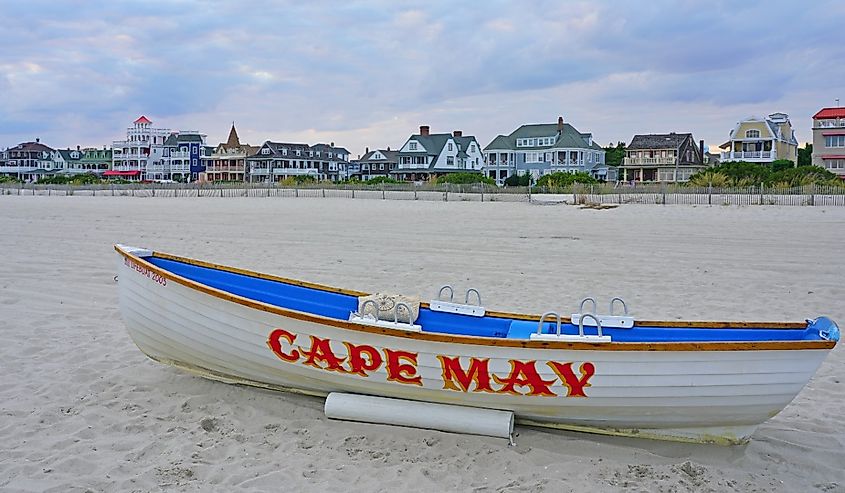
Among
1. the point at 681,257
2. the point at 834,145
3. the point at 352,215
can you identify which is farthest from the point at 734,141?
the point at 681,257

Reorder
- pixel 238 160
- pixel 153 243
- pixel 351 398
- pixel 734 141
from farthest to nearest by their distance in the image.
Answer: pixel 238 160
pixel 734 141
pixel 153 243
pixel 351 398

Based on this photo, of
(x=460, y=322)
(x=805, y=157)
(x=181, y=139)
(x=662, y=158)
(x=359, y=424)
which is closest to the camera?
(x=359, y=424)

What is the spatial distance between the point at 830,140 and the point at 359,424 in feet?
204

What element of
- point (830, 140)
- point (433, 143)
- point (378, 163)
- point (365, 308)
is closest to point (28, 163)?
point (378, 163)

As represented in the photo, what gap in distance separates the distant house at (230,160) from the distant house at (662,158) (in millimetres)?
46554

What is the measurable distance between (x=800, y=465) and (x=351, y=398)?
10.4 ft

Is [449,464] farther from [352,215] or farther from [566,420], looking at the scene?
[352,215]

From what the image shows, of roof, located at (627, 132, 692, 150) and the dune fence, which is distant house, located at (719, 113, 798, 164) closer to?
roof, located at (627, 132, 692, 150)

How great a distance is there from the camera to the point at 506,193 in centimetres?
3916

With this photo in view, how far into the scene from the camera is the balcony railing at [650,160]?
213 ft

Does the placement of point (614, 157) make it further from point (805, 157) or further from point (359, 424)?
point (359, 424)

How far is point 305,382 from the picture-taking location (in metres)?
5.42

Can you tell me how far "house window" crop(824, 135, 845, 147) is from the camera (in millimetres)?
55906

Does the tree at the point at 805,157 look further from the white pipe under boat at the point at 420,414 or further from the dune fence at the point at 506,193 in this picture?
the white pipe under boat at the point at 420,414
